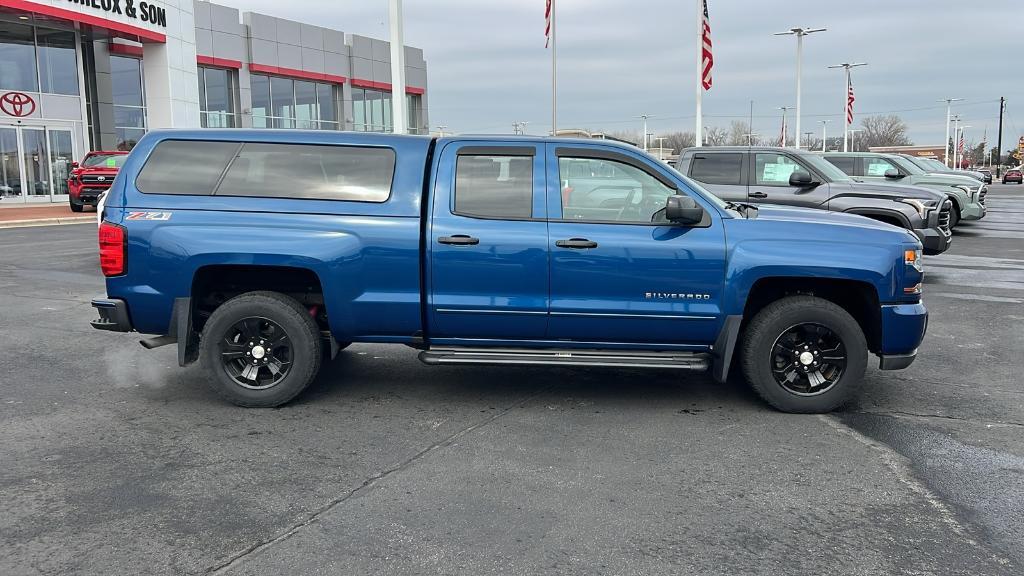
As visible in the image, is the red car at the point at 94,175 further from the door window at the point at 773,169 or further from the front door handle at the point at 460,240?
the front door handle at the point at 460,240

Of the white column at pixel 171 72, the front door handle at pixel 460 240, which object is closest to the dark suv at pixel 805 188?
the front door handle at pixel 460 240

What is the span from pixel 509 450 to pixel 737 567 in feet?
5.59

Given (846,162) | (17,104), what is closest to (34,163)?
(17,104)

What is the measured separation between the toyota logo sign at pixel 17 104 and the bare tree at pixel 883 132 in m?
113

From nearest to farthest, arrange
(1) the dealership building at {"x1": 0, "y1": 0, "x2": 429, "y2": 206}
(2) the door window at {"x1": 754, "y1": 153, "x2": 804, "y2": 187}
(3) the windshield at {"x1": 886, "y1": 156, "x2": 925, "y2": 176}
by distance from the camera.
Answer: (2) the door window at {"x1": 754, "y1": 153, "x2": 804, "y2": 187} → (3) the windshield at {"x1": 886, "y1": 156, "x2": 925, "y2": 176} → (1) the dealership building at {"x1": 0, "y1": 0, "x2": 429, "y2": 206}

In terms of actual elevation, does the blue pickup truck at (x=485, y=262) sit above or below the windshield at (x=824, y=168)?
below

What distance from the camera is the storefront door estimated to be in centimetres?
2755

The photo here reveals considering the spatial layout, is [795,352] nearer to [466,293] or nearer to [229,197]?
[466,293]

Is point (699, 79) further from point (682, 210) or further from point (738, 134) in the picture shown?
point (738, 134)

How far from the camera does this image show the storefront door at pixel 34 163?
27547mm

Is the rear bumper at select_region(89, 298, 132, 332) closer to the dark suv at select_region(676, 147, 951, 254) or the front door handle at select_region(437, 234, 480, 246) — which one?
the front door handle at select_region(437, 234, 480, 246)

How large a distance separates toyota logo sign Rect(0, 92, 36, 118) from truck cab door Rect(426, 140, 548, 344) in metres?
27.5

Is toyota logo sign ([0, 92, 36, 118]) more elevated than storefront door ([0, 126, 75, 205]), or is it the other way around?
toyota logo sign ([0, 92, 36, 118])

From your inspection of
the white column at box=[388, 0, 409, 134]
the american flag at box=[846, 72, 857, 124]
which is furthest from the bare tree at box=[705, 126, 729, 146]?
the white column at box=[388, 0, 409, 134]
